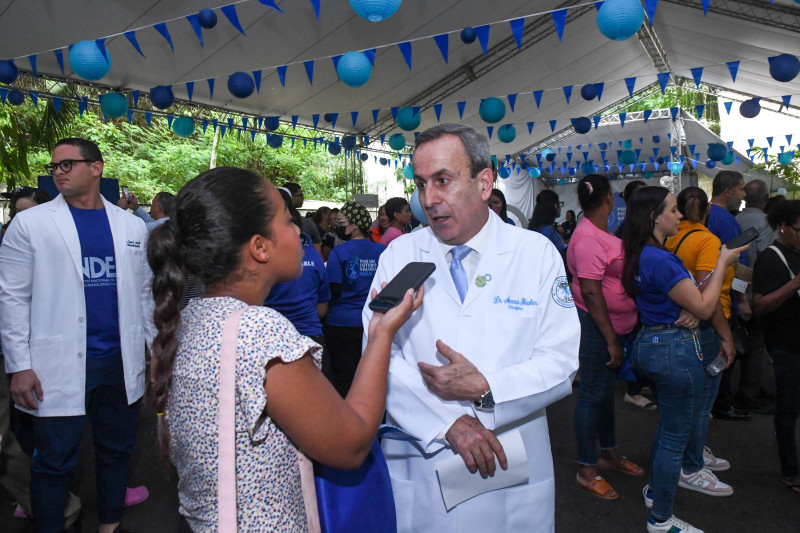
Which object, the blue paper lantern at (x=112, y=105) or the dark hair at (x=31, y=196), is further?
the blue paper lantern at (x=112, y=105)

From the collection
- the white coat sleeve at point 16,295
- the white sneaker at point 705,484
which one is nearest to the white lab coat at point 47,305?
the white coat sleeve at point 16,295

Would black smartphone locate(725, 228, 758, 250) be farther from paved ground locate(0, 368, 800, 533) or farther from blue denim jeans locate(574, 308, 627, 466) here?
paved ground locate(0, 368, 800, 533)

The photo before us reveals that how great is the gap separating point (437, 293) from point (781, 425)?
273cm

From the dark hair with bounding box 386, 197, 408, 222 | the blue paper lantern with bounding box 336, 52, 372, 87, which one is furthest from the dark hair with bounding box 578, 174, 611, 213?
the blue paper lantern with bounding box 336, 52, 372, 87

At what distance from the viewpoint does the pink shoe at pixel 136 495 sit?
10.3ft

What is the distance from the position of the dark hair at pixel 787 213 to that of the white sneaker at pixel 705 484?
1559 millimetres

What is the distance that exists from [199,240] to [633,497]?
10.2 ft

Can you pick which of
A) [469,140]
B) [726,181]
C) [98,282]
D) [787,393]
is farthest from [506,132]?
[469,140]

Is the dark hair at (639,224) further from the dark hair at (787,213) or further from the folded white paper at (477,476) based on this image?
the folded white paper at (477,476)

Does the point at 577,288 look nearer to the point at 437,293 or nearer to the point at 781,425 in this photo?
the point at 781,425

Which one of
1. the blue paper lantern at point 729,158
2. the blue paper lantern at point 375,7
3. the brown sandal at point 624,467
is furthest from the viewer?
the blue paper lantern at point 729,158

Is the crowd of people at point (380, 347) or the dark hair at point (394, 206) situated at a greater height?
the dark hair at point (394, 206)

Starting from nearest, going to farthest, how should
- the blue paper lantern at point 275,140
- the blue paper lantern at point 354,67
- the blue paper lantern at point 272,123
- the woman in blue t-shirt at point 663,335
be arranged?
the woman in blue t-shirt at point 663,335, the blue paper lantern at point 354,67, the blue paper lantern at point 272,123, the blue paper lantern at point 275,140

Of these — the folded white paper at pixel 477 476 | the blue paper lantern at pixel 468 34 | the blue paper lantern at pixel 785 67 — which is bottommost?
the folded white paper at pixel 477 476
